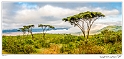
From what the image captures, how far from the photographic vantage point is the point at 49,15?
558 centimetres

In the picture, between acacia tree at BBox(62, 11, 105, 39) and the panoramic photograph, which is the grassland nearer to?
the panoramic photograph

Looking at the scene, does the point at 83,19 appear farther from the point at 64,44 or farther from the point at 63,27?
the point at 64,44

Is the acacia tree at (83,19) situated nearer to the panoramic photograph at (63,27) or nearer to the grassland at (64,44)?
the panoramic photograph at (63,27)

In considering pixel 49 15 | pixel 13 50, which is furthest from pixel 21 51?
pixel 49 15

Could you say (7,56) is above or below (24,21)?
below

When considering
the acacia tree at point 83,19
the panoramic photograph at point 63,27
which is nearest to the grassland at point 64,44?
the panoramic photograph at point 63,27

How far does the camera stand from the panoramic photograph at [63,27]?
5531 mm

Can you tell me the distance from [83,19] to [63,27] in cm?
26

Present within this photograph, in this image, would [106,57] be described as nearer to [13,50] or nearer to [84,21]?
[84,21]

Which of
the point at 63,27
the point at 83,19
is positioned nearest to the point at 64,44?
the point at 63,27

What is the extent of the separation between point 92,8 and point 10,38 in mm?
1039

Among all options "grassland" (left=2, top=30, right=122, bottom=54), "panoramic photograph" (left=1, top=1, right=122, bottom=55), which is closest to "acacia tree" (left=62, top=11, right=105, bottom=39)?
"panoramic photograph" (left=1, top=1, right=122, bottom=55)

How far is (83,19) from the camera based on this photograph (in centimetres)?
555

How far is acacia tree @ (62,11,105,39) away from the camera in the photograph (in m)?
5.53
